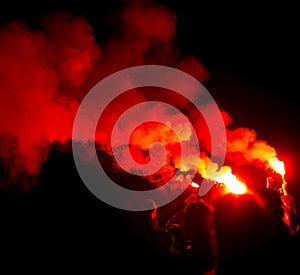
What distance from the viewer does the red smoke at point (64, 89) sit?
7.99m

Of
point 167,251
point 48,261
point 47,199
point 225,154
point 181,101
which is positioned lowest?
point 48,261

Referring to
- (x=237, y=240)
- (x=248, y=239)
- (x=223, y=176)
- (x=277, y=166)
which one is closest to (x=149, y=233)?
(x=237, y=240)

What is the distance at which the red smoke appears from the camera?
26.2 ft

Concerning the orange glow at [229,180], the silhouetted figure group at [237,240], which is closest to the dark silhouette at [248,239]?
the silhouetted figure group at [237,240]

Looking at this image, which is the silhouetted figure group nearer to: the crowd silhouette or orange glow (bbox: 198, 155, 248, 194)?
the crowd silhouette

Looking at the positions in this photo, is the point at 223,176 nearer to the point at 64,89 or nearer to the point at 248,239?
the point at 248,239

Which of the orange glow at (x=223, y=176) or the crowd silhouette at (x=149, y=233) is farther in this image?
the crowd silhouette at (x=149, y=233)

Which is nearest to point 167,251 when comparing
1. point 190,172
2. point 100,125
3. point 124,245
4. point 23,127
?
point 124,245

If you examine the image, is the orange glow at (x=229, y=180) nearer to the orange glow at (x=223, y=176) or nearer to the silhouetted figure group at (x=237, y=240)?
the orange glow at (x=223, y=176)

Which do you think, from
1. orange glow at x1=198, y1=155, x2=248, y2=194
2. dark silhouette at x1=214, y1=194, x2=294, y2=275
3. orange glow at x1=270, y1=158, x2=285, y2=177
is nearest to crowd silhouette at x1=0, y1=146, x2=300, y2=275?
dark silhouette at x1=214, y1=194, x2=294, y2=275

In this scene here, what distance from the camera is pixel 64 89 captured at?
8828 mm

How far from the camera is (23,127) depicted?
27.7 feet

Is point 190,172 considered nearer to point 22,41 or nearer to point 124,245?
point 124,245

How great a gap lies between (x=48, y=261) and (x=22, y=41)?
7.17m
